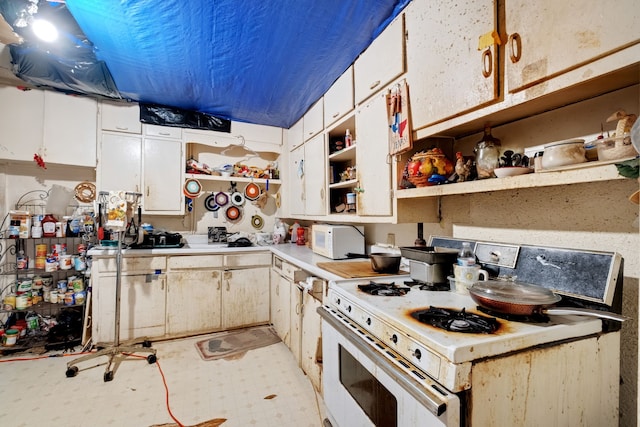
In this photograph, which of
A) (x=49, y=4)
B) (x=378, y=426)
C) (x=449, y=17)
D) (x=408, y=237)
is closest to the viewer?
(x=378, y=426)

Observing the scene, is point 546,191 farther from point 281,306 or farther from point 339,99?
point 281,306

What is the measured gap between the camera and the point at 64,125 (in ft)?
8.30

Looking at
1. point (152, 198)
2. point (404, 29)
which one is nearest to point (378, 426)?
point (404, 29)

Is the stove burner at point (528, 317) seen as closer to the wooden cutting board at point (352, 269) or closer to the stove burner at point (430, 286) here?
the stove burner at point (430, 286)

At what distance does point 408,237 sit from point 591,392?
118cm

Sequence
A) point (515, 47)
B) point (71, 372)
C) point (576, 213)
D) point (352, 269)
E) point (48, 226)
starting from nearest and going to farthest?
1. point (515, 47)
2. point (576, 213)
3. point (352, 269)
4. point (71, 372)
5. point (48, 226)

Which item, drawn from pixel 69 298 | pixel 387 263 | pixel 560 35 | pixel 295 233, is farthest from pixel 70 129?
pixel 560 35

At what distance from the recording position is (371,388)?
1017 millimetres

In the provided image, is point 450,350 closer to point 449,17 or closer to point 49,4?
point 449,17

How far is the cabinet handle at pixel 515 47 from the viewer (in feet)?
3.07

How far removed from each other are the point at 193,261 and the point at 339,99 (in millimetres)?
2034

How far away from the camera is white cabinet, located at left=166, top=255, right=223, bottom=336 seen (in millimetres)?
2662

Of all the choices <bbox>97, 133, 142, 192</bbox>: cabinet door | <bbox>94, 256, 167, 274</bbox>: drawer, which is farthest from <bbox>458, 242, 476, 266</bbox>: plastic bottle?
Result: <bbox>97, 133, 142, 192</bbox>: cabinet door

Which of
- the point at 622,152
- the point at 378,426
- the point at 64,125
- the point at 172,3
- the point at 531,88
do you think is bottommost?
the point at 378,426
